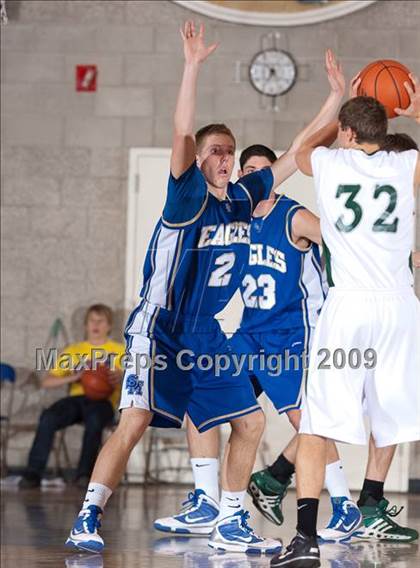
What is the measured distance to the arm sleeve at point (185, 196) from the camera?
4.98 metres

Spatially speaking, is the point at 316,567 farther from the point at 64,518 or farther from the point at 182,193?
the point at 64,518

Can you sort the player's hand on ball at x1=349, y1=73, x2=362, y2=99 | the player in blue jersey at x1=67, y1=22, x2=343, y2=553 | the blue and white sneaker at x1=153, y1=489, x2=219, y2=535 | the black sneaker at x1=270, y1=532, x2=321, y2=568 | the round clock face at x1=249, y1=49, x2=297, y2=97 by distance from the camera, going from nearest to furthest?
the black sneaker at x1=270, y1=532, x2=321, y2=568, the player in blue jersey at x1=67, y1=22, x2=343, y2=553, the player's hand on ball at x1=349, y1=73, x2=362, y2=99, the blue and white sneaker at x1=153, y1=489, x2=219, y2=535, the round clock face at x1=249, y1=49, x2=297, y2=97

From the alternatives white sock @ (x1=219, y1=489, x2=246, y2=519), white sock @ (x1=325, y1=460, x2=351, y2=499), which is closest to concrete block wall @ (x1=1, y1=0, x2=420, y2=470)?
white sock @ (x1=325, y1=460, x2=351, y2=499)

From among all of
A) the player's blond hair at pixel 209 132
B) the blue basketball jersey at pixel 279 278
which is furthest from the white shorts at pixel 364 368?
the blue basketball jersey at pixel 279 278

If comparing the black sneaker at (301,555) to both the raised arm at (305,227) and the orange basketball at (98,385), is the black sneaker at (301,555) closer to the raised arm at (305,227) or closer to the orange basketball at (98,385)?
the raised arm at (305,227)

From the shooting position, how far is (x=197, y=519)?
5980mm

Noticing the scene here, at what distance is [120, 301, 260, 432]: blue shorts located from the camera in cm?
523

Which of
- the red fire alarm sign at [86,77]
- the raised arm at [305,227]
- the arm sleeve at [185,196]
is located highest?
the red fire alarm sign at [86,77]

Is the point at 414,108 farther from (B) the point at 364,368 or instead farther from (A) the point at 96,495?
(A) the point at 96,495

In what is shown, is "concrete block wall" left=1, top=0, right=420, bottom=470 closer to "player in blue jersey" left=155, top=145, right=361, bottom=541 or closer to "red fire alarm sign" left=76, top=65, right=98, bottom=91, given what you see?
"red fire alarm sign" left=76, top=65, right=98, bottom=91

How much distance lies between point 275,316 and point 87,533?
166 centimetres

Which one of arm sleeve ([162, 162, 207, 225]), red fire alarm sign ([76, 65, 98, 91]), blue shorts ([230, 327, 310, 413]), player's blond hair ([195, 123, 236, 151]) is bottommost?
blue shorts ([230, 327, 310, 413])

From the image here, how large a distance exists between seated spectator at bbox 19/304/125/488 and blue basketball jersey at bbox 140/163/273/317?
4.12m

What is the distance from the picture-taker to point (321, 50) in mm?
9828
